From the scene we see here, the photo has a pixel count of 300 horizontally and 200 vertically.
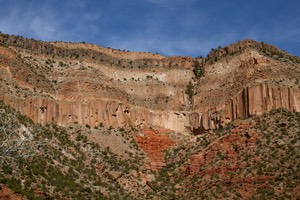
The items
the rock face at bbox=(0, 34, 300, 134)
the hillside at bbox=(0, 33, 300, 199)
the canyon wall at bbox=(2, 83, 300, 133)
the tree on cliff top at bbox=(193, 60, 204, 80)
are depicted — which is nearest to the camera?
the hillside at bbox=(0, 33, 300, 199)

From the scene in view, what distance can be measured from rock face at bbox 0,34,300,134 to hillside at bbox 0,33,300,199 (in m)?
0.14

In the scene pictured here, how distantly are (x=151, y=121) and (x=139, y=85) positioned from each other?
740 cm

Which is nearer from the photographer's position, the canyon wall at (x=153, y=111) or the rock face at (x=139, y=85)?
the canyon wall at (x=153, y=111)

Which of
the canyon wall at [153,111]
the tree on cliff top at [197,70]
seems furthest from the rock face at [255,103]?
the tree on cliff top at [197,70]

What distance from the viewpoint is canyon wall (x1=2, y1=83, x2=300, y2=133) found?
176 ft

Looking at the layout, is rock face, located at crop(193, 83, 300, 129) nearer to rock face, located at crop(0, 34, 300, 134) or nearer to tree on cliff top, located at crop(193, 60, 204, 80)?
rock face, located at crop(0, 34, 300, 134)

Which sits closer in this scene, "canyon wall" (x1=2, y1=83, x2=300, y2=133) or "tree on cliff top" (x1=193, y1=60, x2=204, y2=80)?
"canyon wall" (x1=2, y1=83, x2=300, y2=133)

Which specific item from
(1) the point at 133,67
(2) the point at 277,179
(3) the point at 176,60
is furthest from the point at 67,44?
(2) the point at 277,179

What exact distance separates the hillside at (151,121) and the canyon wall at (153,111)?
12 cm

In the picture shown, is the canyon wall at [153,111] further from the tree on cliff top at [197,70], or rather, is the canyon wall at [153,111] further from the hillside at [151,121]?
the tree on cliff top at [197,70]

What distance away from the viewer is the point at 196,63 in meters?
71.3

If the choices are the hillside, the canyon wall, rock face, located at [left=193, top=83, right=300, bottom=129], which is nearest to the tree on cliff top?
the hillside

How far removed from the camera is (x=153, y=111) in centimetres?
6212

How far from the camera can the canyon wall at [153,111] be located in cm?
5359
